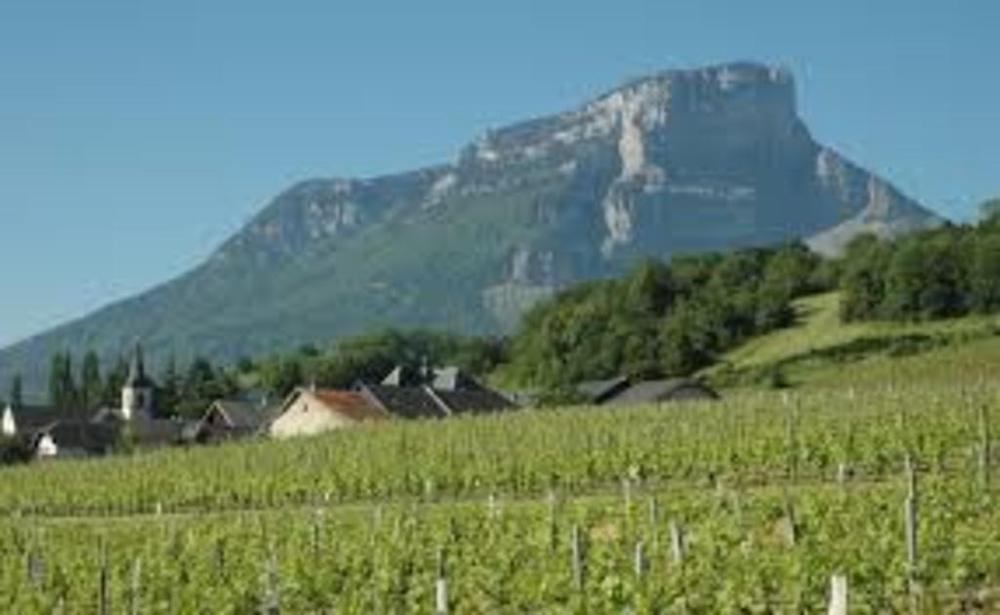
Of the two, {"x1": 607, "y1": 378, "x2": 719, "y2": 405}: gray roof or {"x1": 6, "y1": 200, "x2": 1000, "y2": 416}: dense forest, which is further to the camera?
{"x1": 6, "y1": 200, "x2": 1000, "y2": 416}: dense forest

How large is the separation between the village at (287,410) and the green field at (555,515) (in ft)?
48.1

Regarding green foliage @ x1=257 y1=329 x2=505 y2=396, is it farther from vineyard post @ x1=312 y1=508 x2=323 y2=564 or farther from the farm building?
vineyard post @ x1=312 y1=508 x2=323 y2=564

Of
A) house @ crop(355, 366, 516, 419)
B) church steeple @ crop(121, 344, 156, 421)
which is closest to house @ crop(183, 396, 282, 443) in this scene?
church steeple @ crop(121, 344, 156, 421)

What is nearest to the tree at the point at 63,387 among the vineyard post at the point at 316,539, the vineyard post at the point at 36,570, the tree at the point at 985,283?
the tree at the point at 985,283

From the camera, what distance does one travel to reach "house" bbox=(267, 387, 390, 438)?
9650 centimetres

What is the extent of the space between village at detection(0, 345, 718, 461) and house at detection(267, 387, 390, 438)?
0.05 m

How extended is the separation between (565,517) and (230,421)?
95317mm

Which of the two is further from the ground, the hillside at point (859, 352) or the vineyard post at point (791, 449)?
the hillside at point (859, 352)

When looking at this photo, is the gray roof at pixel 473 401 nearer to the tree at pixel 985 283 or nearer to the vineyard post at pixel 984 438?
the tree at pixel 985 283

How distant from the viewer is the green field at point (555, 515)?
23.0m

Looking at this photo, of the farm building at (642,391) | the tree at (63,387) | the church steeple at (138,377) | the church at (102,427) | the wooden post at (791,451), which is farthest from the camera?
the tree at (63,387)

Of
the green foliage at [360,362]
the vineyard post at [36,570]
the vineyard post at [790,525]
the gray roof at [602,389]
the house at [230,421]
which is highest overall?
the green foliage at [360,362]

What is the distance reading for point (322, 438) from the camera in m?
71.6

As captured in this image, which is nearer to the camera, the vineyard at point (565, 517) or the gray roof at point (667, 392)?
the vineyard at point (565, 517)
